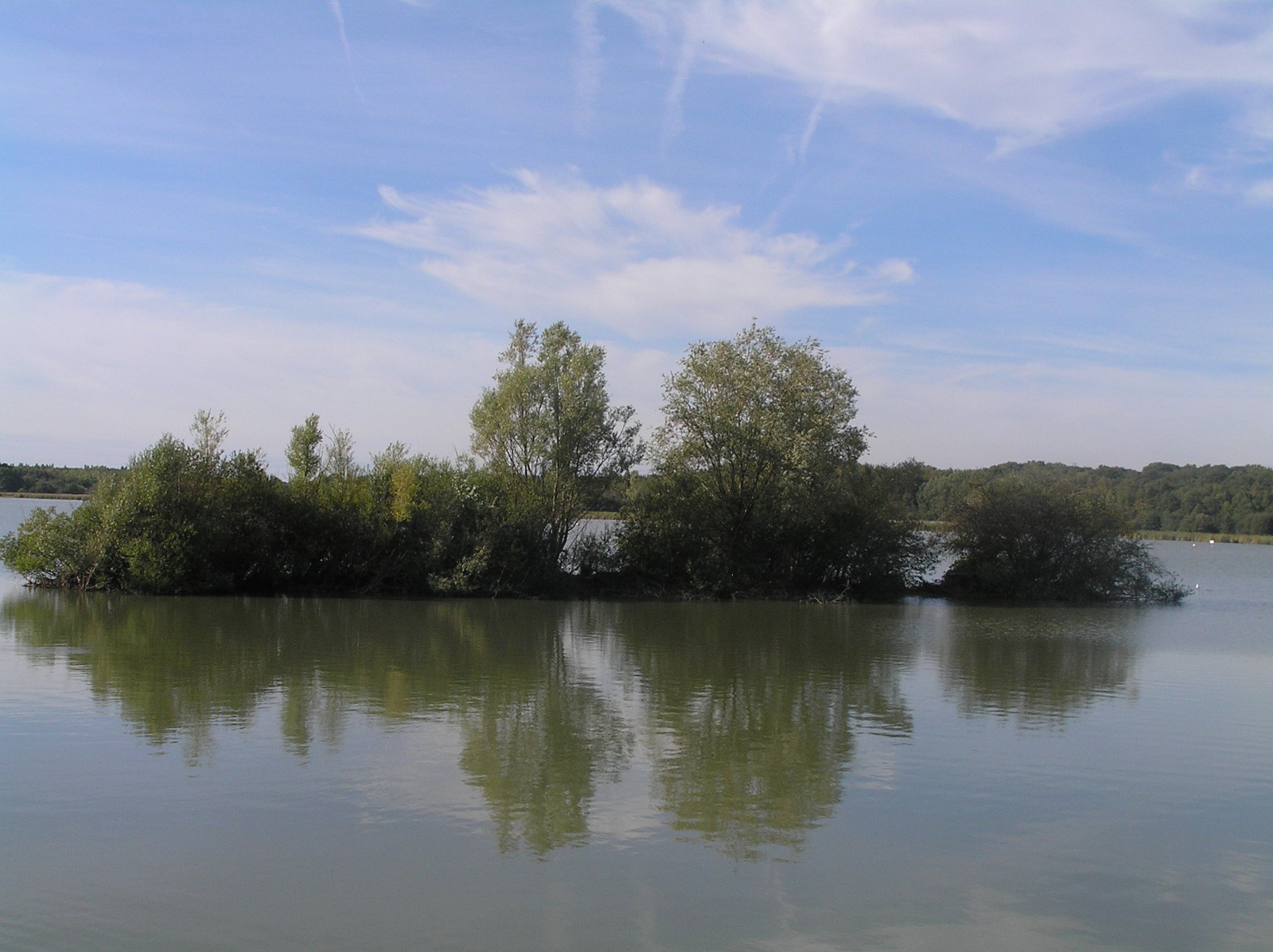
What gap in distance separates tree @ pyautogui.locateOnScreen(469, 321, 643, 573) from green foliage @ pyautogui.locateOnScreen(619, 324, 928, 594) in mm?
1909

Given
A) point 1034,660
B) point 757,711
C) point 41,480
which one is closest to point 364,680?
point 757,711

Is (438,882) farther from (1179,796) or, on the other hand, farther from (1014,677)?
(1014,677)

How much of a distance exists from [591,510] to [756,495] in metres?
5.64

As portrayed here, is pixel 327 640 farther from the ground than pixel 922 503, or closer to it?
closer to it

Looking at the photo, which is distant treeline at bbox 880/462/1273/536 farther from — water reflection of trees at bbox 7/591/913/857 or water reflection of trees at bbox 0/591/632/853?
water reflection of trees at bbox 0/591/632/853

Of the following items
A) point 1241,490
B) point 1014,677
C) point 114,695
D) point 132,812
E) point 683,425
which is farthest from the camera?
point 1241,490

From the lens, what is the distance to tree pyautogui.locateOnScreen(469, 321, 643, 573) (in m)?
31.9

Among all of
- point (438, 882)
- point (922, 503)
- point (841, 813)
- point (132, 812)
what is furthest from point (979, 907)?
point (922, 503)

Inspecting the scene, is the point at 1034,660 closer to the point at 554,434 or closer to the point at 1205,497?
the point at 554,434

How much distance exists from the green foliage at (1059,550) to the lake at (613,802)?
16.3 meters

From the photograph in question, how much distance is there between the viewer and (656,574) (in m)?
32.8

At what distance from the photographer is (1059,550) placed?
3438cm

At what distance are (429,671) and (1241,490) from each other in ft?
268

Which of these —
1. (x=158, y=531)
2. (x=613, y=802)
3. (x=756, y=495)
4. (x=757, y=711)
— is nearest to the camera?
(x=613, y=802)
